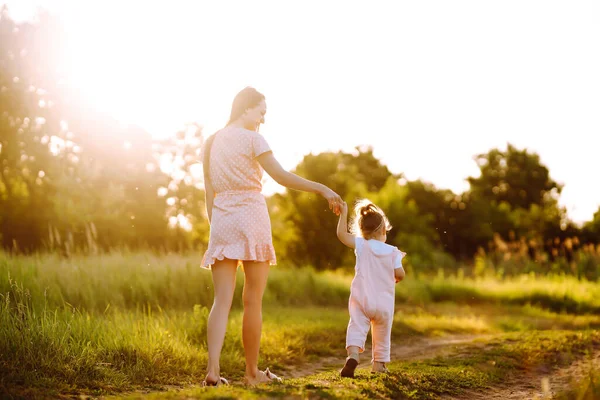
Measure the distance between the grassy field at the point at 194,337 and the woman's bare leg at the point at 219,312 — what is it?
46 cm

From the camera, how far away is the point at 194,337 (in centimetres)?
755

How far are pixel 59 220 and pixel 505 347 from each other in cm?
2204

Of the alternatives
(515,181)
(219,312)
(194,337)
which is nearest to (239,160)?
(219,312)

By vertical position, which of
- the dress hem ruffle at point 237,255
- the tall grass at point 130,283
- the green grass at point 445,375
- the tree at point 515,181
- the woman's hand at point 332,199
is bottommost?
the green grass at point 445,375

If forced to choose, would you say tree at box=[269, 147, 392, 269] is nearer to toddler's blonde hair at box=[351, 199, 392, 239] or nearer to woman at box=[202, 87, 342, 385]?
toddler's blonde hair at box=[351, 199, 392, 239]

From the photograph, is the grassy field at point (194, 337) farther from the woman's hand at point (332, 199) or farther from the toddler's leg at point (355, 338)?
the woman's hand at point (332, 199)

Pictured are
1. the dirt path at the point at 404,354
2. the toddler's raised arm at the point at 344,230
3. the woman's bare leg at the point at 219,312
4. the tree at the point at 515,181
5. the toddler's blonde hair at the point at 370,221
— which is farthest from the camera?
the tree at the point at 515,181

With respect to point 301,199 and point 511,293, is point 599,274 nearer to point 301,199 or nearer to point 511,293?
point 511,293

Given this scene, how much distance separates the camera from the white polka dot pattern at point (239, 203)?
189 inches

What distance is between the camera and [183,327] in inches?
302

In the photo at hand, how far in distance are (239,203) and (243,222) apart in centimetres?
15

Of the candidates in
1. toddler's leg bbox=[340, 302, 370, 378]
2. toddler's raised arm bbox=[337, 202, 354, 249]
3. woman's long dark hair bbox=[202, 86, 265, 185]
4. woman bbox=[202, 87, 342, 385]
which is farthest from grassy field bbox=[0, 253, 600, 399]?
woman's long dark hair bbox=[202, 86, 265, 185]

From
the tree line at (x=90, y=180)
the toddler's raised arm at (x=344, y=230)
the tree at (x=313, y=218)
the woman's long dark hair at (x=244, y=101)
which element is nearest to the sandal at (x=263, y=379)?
the toddler's raised arm at (x=344, y=230)

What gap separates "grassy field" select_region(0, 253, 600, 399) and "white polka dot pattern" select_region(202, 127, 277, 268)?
963mm
